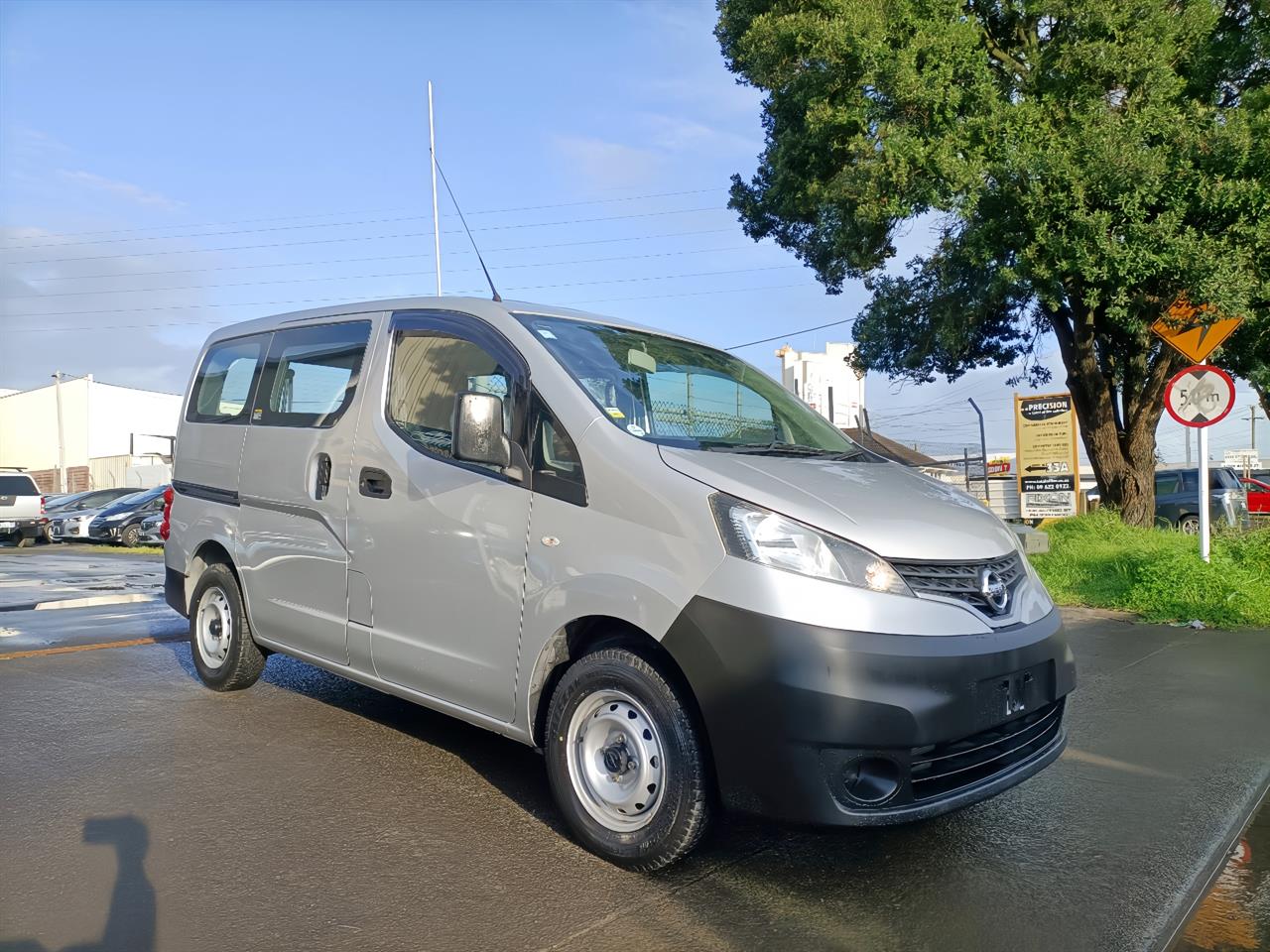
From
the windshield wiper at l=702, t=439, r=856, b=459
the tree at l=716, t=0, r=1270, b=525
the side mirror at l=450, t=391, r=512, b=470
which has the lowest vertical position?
the windshield wiper at l=702, t=439, r=856, b=459

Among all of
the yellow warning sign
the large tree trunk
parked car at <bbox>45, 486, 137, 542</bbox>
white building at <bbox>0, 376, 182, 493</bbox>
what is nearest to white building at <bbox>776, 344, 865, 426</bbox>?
white building at <bbox>0, 376, 182, 493</bbox>

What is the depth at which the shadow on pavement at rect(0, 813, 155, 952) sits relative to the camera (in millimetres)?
2861

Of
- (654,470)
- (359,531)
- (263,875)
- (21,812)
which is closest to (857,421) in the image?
(654,470)

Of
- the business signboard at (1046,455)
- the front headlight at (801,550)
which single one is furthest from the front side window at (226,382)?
the business signboard at (1046,455)

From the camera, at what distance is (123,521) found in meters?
23.5

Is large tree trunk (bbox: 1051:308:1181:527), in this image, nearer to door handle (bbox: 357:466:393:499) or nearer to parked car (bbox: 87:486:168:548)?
door handle (bbox: 357:466:393:499)

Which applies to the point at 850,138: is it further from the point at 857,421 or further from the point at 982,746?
the point at 982,746

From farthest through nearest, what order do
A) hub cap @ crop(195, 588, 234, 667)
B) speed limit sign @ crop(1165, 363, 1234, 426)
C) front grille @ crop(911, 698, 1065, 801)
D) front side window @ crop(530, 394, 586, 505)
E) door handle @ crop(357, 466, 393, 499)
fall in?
1. speed limit sign @ crop(1165, 363, 1234, 426)
2. hub cap @ crop(195, 588, 234, 667)
3. door handle @ crop(357, 466, 393, 499)
4. front side window @ crop(530, 394, 586, 505)
5. front grille @ crop(911, 698, 1065, 801)

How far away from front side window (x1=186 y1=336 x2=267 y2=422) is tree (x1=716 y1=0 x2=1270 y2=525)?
8.19 meters

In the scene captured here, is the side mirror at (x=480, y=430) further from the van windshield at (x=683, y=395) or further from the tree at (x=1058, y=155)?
the tree at (x=1058, y=155)

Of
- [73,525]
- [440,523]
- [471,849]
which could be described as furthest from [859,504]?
[73,525]

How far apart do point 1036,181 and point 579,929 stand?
34.2 ft

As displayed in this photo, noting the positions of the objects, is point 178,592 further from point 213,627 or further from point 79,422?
point 79,422

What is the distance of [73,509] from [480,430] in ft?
88.3
